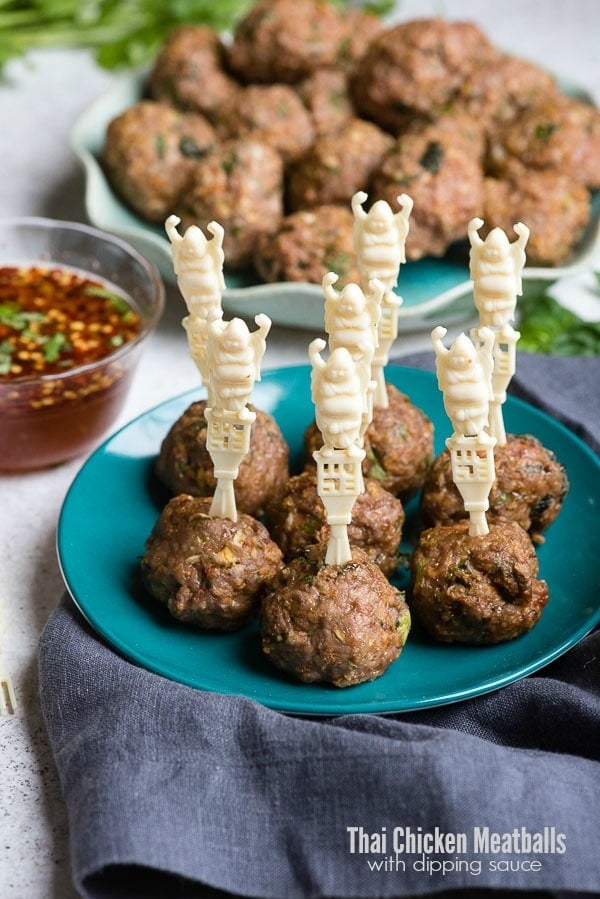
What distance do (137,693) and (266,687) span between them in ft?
0.84

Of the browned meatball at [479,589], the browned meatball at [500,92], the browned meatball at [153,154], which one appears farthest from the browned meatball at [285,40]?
the browned meatball at [479,589]

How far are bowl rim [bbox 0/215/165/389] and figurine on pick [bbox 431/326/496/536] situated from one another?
3.45 ft

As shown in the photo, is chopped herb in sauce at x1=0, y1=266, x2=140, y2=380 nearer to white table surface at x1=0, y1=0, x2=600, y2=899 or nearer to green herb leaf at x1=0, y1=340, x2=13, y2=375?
green herb leaf at x1=0, y1=340, x2=13, y2=375

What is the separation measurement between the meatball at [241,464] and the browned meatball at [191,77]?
69.2 inches

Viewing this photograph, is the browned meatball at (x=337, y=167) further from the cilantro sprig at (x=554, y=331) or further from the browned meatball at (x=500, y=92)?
Result: the cilantro sprig at (x=554, y=331)

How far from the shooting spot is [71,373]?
3.00 m

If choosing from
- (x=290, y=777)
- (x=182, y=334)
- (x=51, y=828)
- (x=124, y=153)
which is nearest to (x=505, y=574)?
(x=290, y=777)

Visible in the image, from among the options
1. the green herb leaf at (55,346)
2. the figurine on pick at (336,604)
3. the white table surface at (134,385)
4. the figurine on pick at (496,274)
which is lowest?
the white table surface at (134,385)

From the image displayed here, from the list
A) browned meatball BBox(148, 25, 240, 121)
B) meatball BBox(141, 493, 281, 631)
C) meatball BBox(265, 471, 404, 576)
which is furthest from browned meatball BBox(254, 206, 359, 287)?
meatball BBox(141, 493, 281, 631)

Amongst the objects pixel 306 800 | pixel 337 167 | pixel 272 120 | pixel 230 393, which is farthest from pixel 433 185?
pixel 306 800

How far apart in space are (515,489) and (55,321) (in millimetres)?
1438

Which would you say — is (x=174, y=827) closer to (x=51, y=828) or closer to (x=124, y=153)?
(x=51, y=828)

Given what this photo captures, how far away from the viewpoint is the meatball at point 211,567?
248cm

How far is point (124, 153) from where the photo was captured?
155 inches
